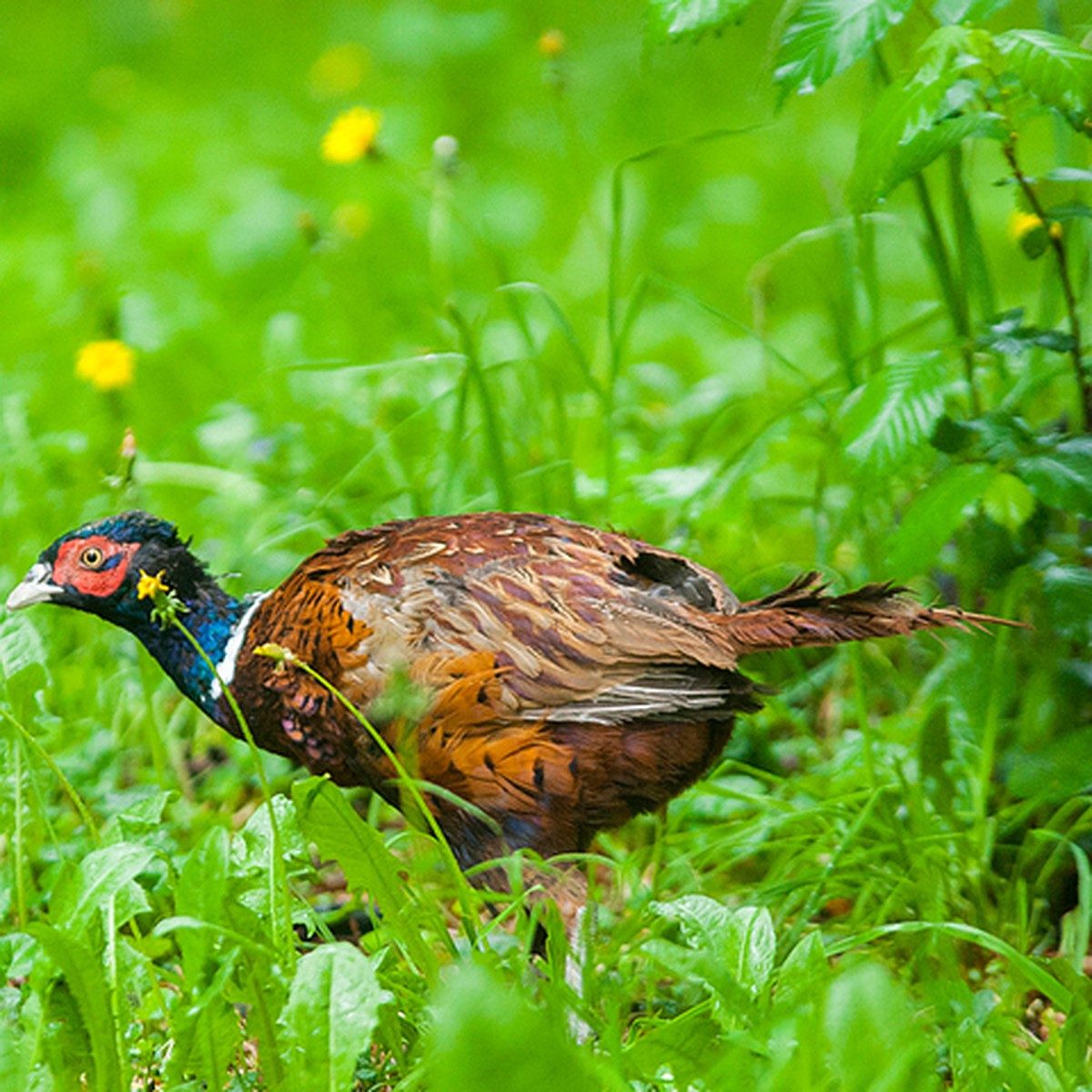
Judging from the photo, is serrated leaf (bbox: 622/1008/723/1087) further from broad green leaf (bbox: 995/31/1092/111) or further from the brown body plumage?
broad green leaf (bbox: 995/31/1092/111)

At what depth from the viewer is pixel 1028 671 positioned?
3100 millimetres

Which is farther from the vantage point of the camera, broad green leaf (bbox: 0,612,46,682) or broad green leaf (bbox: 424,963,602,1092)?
broad green leaf (bbox: 0,612,46,682)

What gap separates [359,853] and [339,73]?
240 inches

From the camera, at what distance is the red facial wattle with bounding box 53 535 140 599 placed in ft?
9.50

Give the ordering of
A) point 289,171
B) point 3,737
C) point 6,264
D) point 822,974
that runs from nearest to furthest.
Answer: point 822,974 < point 3,737 < point 6,264 < point 289,171

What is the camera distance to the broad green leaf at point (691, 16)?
246 cm

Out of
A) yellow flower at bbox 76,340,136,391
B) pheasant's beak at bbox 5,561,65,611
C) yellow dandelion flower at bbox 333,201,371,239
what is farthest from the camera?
yellow dandelion flower at bbox 333,201,371,239

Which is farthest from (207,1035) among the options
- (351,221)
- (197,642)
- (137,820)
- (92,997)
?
(351,221)

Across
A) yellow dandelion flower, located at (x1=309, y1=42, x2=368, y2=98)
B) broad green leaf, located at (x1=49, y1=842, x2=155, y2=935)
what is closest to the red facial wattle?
broad green leaf, located at (x1=49, y1=842, x2=155, y2=935)

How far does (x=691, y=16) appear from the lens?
2.47m

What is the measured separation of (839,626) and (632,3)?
6.71m

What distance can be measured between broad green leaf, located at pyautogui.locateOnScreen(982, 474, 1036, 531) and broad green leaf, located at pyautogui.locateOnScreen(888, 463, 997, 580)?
0.8 inches

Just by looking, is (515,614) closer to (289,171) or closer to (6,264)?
(6,264)

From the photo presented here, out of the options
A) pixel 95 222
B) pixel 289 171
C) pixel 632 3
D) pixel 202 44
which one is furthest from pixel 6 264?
pixel 632 3
